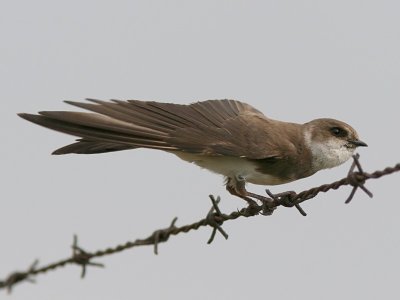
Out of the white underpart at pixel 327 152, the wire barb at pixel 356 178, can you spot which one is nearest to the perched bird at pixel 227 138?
the white underpart at pixel 327 152

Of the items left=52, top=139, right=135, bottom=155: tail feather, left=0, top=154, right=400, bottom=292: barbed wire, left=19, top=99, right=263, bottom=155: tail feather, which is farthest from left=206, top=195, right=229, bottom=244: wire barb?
left=52, top=139, right=135, bottom=155: tail feather

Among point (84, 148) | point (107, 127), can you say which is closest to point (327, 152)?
point (84, 148)

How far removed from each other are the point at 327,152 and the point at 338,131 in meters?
0.27

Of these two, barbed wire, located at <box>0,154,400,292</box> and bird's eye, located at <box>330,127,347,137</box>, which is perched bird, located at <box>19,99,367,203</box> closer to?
bird's eye, located at <box>330,127,347,137</box>

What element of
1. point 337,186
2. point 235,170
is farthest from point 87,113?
point 337,186

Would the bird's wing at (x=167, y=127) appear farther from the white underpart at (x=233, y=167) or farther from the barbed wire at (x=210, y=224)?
the barbed wire at (x=210, y=224)

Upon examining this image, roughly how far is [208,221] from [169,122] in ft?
6.39

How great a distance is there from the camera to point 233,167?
7.42 meters

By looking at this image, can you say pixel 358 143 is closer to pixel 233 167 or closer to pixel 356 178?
pixel 233 167

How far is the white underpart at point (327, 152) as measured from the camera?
7754mm

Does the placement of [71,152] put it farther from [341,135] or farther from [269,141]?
[341,135]

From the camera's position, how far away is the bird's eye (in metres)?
7.86

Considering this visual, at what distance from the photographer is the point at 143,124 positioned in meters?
6.89

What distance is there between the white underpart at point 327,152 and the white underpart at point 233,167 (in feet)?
1.70
